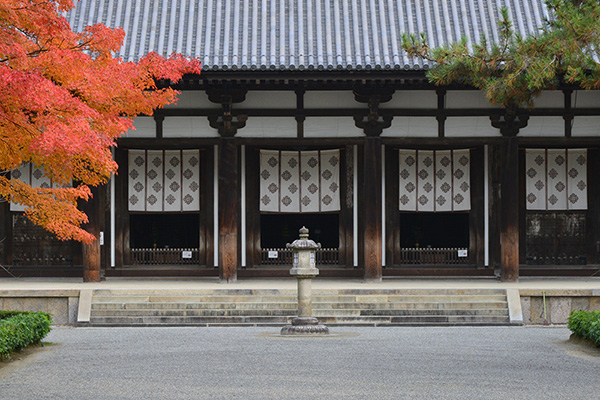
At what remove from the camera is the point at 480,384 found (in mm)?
8648

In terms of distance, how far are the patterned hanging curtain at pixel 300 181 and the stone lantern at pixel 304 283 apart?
18.7ft

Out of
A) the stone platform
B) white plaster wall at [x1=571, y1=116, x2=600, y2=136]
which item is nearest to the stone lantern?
the stone platform

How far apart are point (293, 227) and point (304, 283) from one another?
20.2ft

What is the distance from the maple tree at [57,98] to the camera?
10.1 m

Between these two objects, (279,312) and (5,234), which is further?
(5,234)

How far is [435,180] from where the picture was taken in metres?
18.8

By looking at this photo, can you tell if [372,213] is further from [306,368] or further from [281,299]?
[306,368]

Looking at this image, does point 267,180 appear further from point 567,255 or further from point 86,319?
point 567,255

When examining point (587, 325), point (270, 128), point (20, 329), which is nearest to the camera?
point (20, 329)

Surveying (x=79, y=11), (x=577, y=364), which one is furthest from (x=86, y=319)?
(x=577, y=364)

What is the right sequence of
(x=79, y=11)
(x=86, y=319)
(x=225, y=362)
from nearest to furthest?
(x=225, y=362) < (x=86, y=319) < (x=79, y=11)

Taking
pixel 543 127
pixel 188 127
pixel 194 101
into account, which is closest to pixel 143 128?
pixel 188 127

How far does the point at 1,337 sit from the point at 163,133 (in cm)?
817

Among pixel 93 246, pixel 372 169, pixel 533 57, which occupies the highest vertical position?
pixel 533 57
